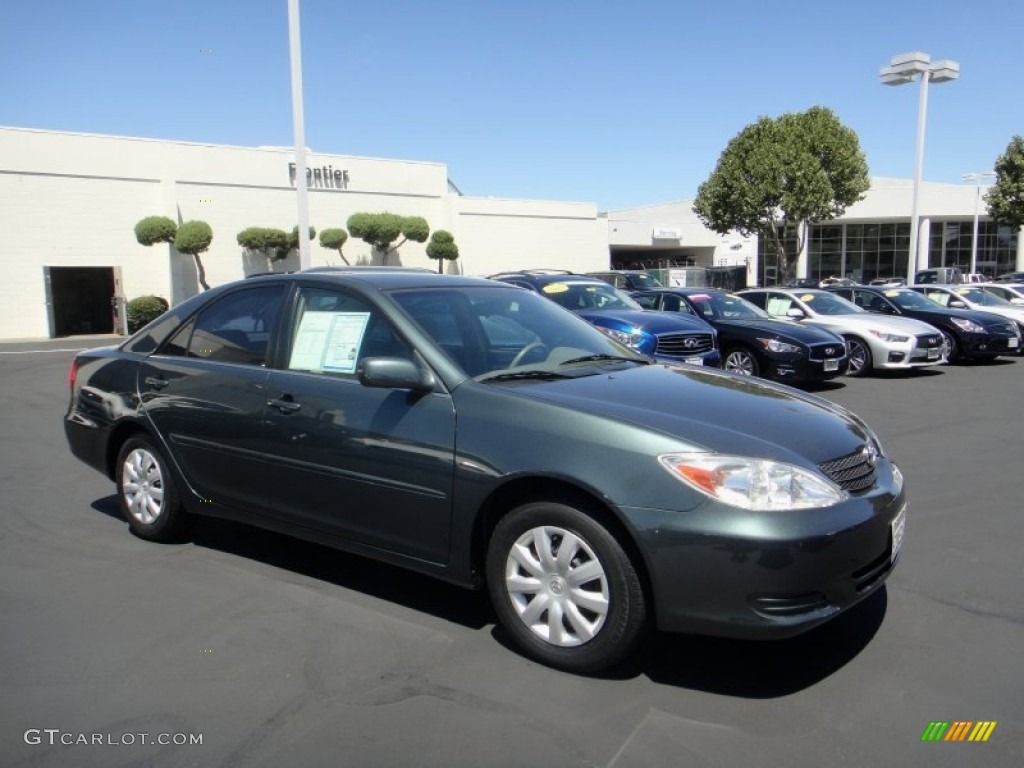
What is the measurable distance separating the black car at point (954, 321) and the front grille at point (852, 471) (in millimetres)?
12492

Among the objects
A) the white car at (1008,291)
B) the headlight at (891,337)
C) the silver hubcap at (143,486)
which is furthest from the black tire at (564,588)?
the white car at (1008,291)

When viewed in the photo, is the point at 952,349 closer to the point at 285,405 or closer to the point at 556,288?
the point at 556,288

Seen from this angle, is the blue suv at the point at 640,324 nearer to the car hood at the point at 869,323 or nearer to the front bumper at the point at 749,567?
the car hood at the point at 869,323

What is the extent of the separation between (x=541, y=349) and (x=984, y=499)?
3.82 metres

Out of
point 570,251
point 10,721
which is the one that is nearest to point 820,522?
point 10,721

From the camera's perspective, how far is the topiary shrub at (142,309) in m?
27.1

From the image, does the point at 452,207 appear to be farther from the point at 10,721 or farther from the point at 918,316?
the point at 10,721

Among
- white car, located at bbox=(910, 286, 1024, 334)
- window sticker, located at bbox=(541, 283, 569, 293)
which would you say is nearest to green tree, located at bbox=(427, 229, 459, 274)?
white car, located at bbox=(910, 286, 1024, 334)

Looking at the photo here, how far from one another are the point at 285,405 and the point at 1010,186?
45.2 metres

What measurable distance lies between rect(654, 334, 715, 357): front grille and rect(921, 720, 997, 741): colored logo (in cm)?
756

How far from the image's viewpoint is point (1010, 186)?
40.0 metres

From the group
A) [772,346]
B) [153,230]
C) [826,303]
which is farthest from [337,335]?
[153,230]

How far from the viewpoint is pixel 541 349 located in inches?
170

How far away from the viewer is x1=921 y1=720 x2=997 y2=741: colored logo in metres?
2.92
